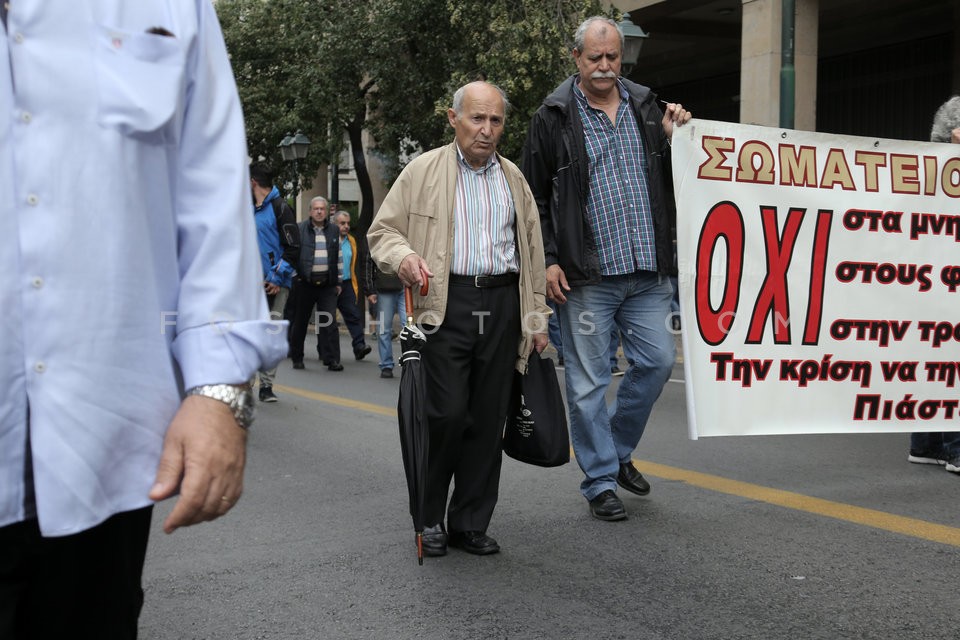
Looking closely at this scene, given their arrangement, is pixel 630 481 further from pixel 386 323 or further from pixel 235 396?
pixel 386 323

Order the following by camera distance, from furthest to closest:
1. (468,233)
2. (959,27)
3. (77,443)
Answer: (959,27) < (468,233) < (77,443)

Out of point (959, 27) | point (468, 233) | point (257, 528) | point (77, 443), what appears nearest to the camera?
point (77, 443)

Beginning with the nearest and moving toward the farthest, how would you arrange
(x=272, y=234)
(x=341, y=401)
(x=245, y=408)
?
(x=245, y=408)
(x=272, y=234)
(x=341, y=401)

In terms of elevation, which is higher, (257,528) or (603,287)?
(603,287)

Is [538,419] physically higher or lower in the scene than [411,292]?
lower

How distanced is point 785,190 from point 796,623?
227 cm

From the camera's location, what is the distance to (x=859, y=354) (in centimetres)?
529

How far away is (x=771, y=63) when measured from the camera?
17.2 metres

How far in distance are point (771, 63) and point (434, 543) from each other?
14.4 metres

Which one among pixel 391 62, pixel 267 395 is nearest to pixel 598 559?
pixel 267 395

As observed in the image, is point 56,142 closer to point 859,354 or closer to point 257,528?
point 257,528

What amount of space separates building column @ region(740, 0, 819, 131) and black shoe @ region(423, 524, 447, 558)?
13808 mm

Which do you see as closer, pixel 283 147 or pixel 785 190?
pixel 785 190

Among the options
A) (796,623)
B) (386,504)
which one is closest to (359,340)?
(386,504)
